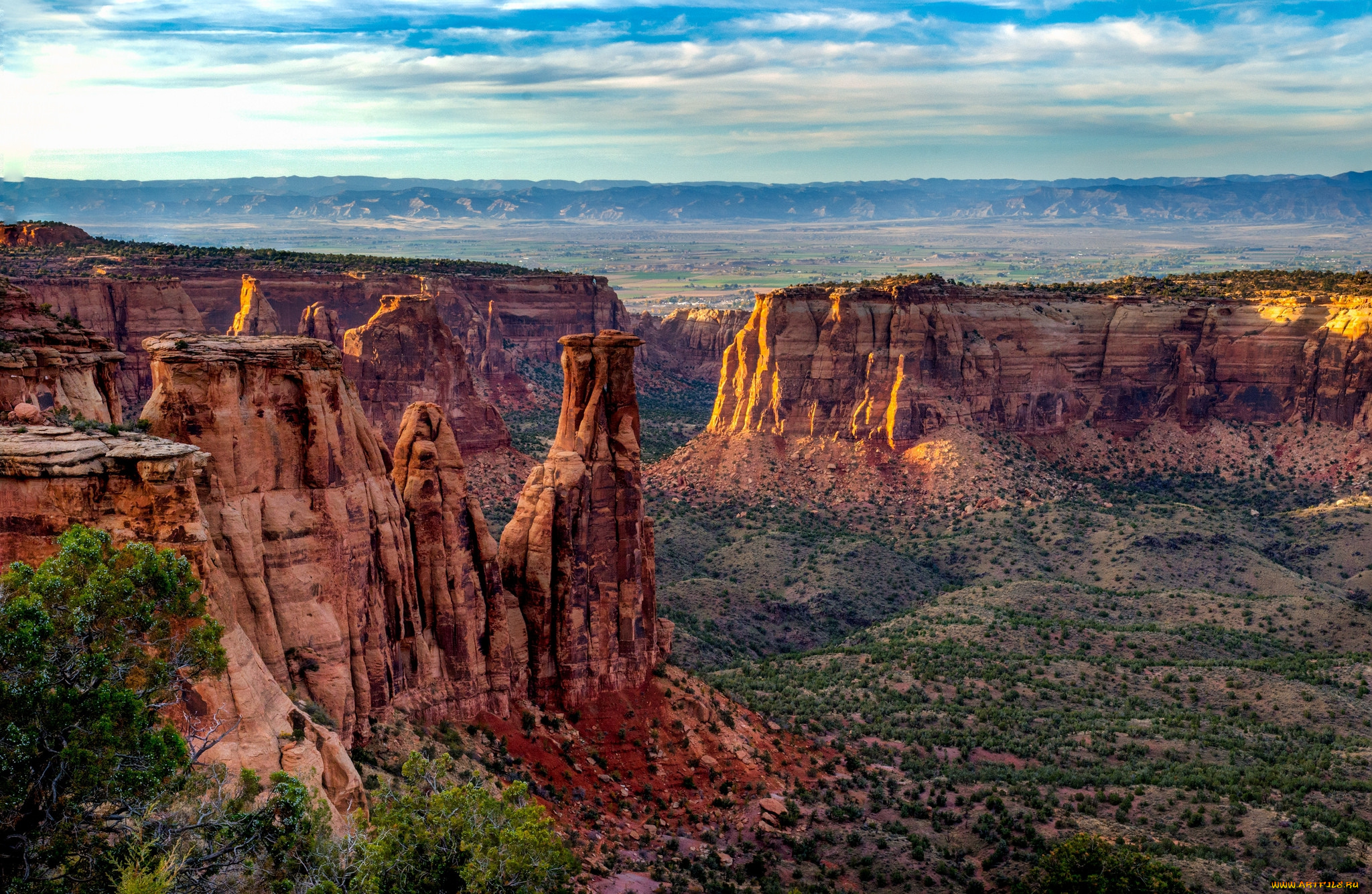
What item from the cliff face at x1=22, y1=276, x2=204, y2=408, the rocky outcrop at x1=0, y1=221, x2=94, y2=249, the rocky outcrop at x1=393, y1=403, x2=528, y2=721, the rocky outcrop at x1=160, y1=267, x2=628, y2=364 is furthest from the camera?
the rocky outcrop at x1=0, y1=221, x2=94, y2=249

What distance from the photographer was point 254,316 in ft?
306

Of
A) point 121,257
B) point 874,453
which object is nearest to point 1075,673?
point 874,453

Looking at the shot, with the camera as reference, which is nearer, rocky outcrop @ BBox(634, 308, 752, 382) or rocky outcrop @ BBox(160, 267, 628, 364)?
rocky outcrop @ BBox(160, 267, 628, 364)

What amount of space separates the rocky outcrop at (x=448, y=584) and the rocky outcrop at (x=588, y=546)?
3.04m

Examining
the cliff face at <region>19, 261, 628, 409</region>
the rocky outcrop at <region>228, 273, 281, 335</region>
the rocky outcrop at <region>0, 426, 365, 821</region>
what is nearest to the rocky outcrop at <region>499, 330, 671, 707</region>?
the rocky outcrop at <region>0, 426, 365, 821</region>

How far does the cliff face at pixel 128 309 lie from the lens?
85438 mm

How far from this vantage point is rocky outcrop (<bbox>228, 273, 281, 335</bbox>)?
92.6m

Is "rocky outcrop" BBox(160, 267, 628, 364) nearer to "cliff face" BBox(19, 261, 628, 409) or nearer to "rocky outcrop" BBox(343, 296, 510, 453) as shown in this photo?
"cliff face" BBox(19, 261, 628, 409)

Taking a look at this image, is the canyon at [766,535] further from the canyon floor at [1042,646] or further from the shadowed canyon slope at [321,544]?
the canyon floor at [1042,646]

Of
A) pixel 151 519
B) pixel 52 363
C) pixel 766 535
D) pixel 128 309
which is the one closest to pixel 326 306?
pixel 128 309

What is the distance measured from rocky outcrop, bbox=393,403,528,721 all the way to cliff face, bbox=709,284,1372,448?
5880 cm

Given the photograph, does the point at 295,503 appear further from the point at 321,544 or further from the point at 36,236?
the point at 36,236

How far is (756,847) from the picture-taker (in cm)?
3828

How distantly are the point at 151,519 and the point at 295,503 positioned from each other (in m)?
7.23
